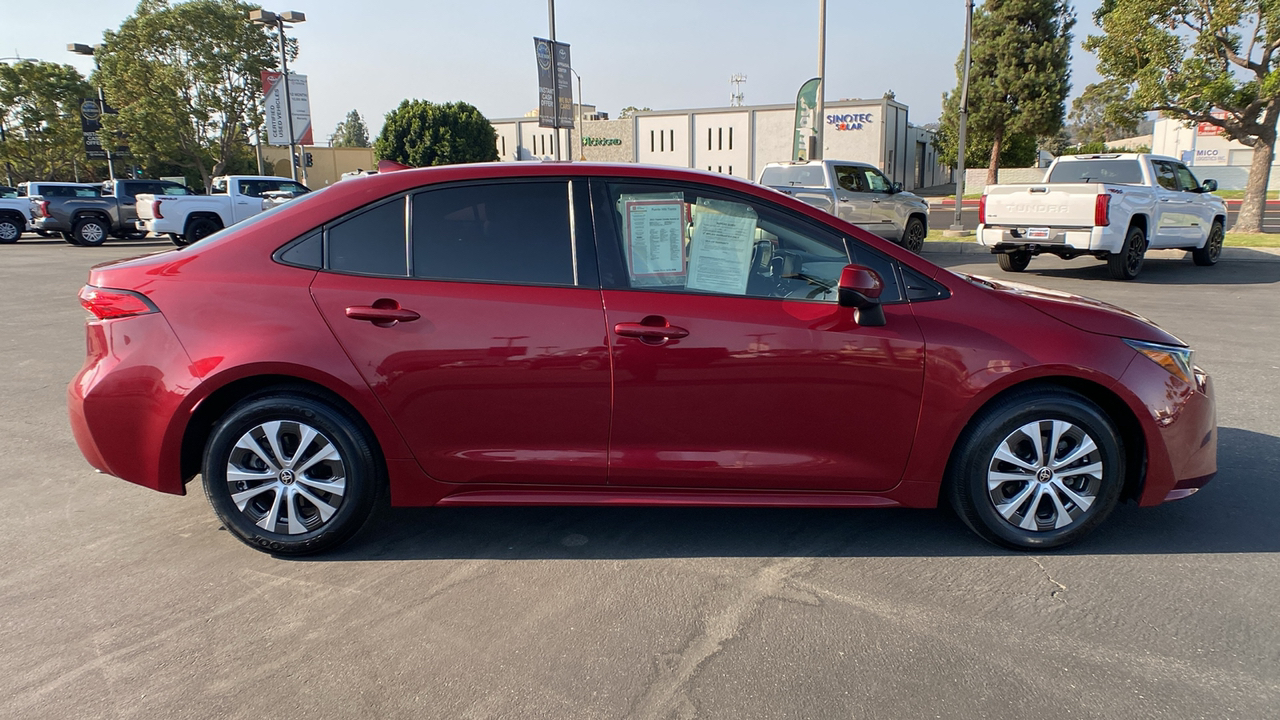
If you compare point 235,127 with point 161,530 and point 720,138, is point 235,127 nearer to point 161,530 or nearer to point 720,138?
point 720,138

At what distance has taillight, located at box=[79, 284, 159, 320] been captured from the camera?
349cm

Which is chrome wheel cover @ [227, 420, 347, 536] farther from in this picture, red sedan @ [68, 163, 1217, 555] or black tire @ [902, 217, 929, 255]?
black tire @ [902, 217, 929, 255]

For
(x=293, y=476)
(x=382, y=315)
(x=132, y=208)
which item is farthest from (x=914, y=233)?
(x=132, y=208)

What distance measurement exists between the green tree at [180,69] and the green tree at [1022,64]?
4254 cm

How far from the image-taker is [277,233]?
141 inches

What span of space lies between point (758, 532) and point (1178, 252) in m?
16.7

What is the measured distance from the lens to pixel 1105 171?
43.7 feet

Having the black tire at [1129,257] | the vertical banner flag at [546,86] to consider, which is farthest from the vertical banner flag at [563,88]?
the black tire at [1129,257]

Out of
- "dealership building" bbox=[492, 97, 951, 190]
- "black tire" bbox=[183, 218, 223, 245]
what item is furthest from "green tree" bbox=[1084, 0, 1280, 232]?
"dealership building" bbox=[492, 97, 951, 190]

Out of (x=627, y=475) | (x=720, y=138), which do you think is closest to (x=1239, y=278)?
(x=627, y=475)

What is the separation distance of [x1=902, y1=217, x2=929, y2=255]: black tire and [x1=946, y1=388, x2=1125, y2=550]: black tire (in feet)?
47.9

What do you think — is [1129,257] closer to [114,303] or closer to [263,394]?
[263,394]

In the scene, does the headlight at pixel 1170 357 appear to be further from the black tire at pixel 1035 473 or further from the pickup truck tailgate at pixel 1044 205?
the pickup truck tailgate at pixel 1044 205

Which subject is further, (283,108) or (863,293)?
(283,108)
